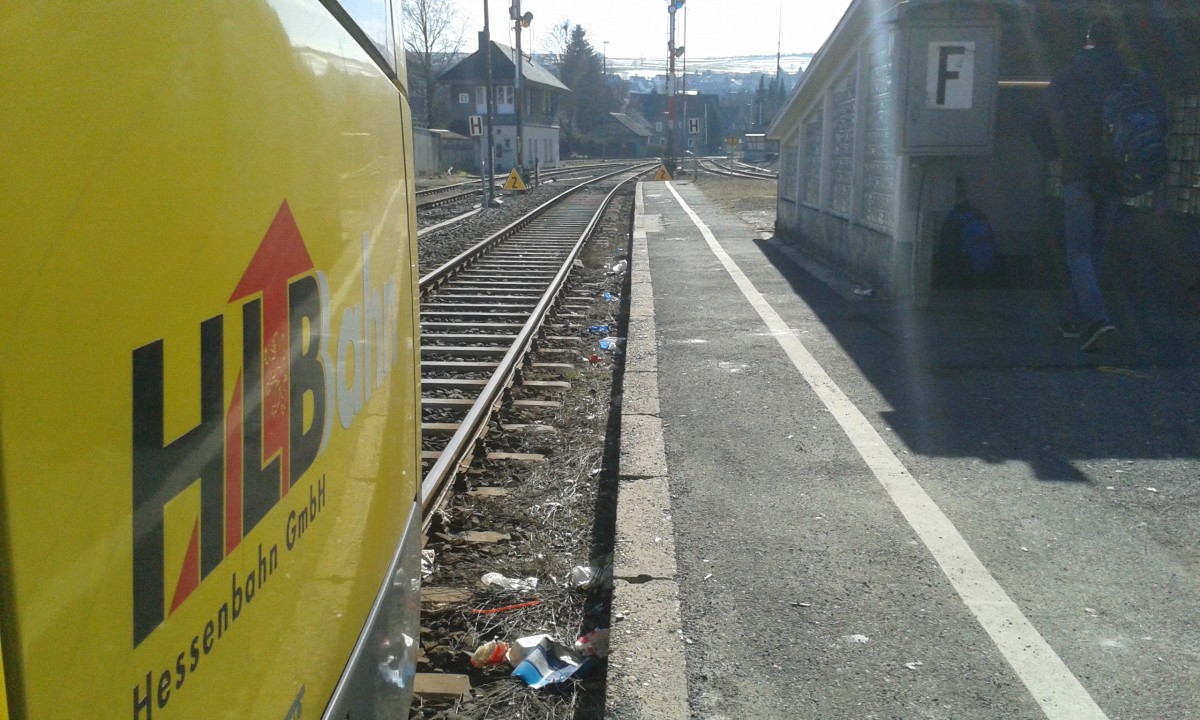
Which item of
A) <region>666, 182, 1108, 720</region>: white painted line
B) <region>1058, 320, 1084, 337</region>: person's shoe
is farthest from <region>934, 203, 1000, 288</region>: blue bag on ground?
<region>666, 182, 1108, 720</region>: white painted line

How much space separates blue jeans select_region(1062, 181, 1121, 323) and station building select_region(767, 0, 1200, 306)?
82.0 inches

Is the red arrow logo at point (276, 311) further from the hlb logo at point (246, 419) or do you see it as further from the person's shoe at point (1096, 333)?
the person's shoe at point (1096, 333)

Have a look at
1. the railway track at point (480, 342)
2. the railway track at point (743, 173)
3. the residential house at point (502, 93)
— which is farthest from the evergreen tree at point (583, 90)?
the railway track at point (480, 342)

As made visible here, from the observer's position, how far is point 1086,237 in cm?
771

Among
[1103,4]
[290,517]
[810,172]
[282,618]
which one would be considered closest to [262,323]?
[290,517]

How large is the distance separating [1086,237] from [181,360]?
25.1ft

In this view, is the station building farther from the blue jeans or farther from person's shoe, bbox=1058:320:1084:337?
the blue jeans

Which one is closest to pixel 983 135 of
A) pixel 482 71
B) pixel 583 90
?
pixel 482 71

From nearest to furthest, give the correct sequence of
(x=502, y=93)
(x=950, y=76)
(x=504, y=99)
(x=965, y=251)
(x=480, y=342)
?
(x=480, y=342) < (x=950, y=76) < (x=965, y=251) < (x=502, y=93) < (x=504, y=99)

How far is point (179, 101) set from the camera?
47.4 inches

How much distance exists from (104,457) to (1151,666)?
351 cm

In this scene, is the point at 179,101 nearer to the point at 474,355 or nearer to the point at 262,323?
the point at 262,323

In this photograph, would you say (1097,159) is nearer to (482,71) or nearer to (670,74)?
(670,74)

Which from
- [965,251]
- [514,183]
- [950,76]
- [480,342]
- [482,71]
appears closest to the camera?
[480,342]
